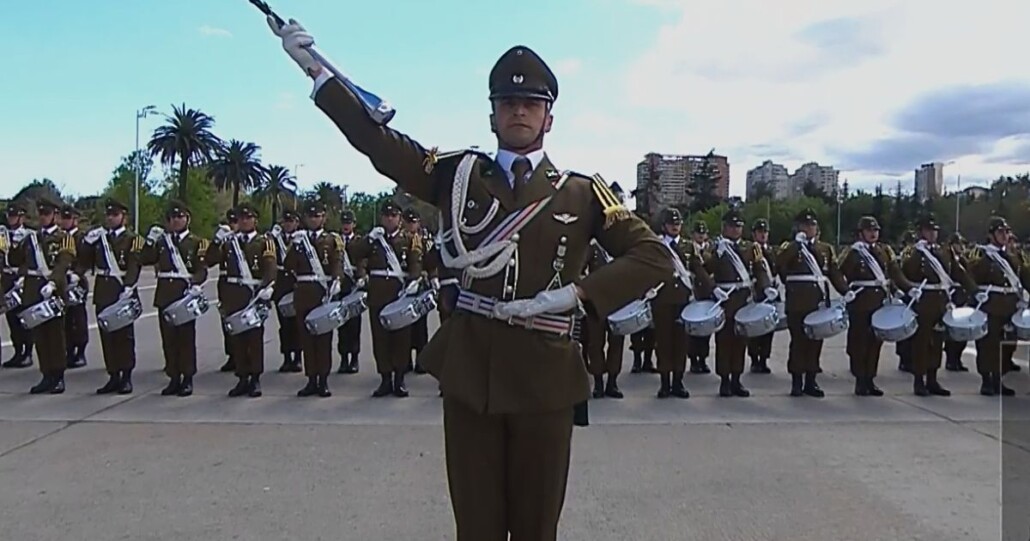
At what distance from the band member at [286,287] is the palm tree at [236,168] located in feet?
173

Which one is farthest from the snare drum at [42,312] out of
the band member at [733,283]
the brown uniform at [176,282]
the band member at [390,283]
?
the band member at [733,283]

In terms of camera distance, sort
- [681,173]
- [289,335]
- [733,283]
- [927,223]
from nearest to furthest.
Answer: [733,283], [927,223], [289,335], [681,173]

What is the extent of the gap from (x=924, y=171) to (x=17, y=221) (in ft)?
157

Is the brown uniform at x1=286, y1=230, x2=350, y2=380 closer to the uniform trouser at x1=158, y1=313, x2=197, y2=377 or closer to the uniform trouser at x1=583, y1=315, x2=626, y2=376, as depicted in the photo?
the uniform trouser at x1=158, y1=313, x2=197, y2=377

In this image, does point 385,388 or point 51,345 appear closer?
point 51,345

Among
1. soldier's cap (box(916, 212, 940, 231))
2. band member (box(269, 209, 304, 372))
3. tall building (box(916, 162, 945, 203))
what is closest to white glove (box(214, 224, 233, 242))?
band member (box(269, 209, 304, 372))

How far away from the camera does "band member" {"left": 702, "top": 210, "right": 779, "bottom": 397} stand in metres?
8.67

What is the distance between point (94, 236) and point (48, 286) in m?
0.62

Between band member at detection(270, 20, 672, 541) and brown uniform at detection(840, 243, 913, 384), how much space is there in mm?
6695

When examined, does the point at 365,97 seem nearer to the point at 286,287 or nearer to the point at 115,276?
the point at 115,276

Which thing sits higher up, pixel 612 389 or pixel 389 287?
pixel 389 287

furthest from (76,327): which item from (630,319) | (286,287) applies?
(630,319)

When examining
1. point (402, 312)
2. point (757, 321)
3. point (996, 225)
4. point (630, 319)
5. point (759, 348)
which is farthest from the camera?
point (759, 348)

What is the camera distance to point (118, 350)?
334 inches
